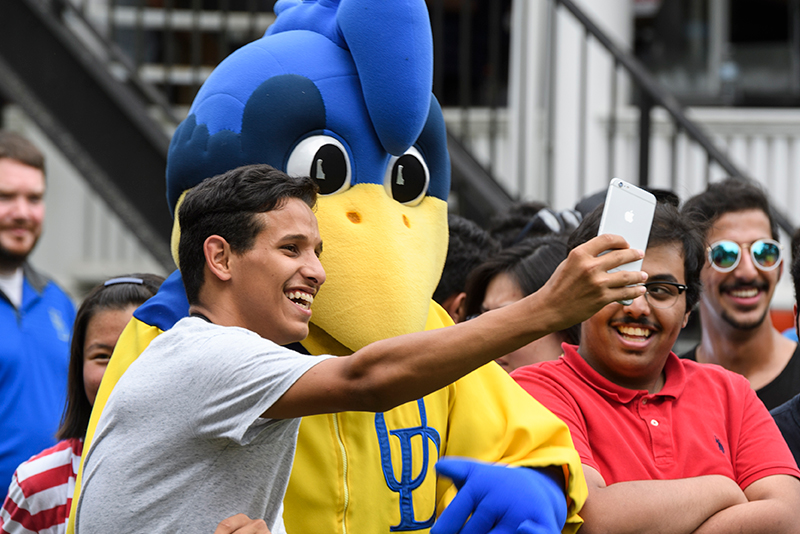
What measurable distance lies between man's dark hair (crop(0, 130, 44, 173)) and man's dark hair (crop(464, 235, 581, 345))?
1.92 meters

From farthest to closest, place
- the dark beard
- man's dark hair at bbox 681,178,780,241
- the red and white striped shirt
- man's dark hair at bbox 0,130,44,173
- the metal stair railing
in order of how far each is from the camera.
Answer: the metal stair railing → man's dark hair at bbox 0,130,44,173 → man's dark hair at bbox 681,178,780,241 → the dark beard → the red and white striped shirt

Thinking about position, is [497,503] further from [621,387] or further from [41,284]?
[41,284]

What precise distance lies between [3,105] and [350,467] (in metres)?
6.18

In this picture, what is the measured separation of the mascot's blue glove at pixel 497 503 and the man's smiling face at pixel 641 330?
0.48 metres

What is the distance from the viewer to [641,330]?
2229 mm

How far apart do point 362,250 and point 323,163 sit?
219 millimetres

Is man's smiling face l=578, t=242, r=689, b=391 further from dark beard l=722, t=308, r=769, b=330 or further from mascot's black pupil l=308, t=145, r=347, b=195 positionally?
dark beard l=722, t=308, r=769, b=330

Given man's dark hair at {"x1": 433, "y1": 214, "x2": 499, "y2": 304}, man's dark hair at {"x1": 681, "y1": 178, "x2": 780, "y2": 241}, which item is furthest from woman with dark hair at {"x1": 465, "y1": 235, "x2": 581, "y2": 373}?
man's dark hair at {"x1": 681, "y1": 178, "x2": 780, "y2": 241}

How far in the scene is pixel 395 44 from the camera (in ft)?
6.91

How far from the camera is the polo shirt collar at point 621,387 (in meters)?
2.22

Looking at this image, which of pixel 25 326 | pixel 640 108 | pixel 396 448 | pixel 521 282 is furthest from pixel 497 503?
pixel 640 108

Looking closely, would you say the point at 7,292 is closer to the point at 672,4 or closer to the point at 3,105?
the point at 3,105

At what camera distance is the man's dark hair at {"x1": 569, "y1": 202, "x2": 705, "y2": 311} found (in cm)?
225

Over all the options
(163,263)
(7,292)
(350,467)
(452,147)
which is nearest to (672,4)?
(452,147)
